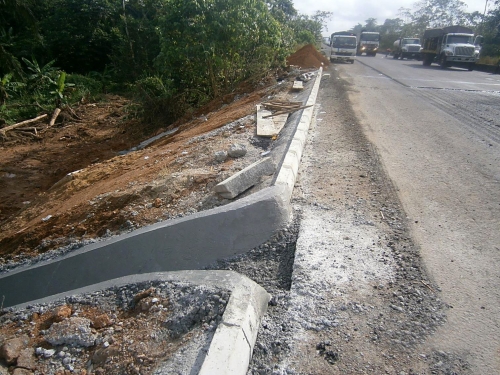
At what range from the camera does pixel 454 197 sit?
178 inches

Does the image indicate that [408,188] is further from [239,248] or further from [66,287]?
[66,287]

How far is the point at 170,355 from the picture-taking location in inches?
91.4

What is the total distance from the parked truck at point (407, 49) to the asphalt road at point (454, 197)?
30239 millimetres

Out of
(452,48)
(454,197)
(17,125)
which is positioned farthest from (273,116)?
(452,48)

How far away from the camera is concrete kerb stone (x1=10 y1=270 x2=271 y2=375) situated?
7.08 ft

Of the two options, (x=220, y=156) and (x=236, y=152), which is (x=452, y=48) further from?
(x=220, y=156)

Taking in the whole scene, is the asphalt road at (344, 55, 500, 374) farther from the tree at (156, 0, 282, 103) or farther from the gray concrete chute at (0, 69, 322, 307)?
the tree at (156, 0, 282, 103)

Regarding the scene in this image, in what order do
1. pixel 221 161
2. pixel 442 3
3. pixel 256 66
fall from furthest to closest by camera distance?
1. pixel 442 3
2. pixel 256 66
3. pixel 221 161

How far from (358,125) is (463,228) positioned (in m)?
4.52

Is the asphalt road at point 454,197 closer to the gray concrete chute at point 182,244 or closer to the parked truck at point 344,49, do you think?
the gray concrete chute at point 182,244

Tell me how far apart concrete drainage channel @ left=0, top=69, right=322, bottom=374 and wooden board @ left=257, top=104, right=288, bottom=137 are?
6.49 ft

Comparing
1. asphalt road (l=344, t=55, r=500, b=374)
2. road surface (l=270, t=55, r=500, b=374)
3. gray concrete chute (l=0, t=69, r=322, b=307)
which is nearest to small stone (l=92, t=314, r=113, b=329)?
gray concrete chute (l=0, t=69, r=322, b=307)

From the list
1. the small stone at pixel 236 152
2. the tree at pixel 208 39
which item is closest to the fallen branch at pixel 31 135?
the tree at pixel 208 39

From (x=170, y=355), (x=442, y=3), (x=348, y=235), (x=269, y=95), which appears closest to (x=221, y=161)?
Result: (x=348, y=235)
